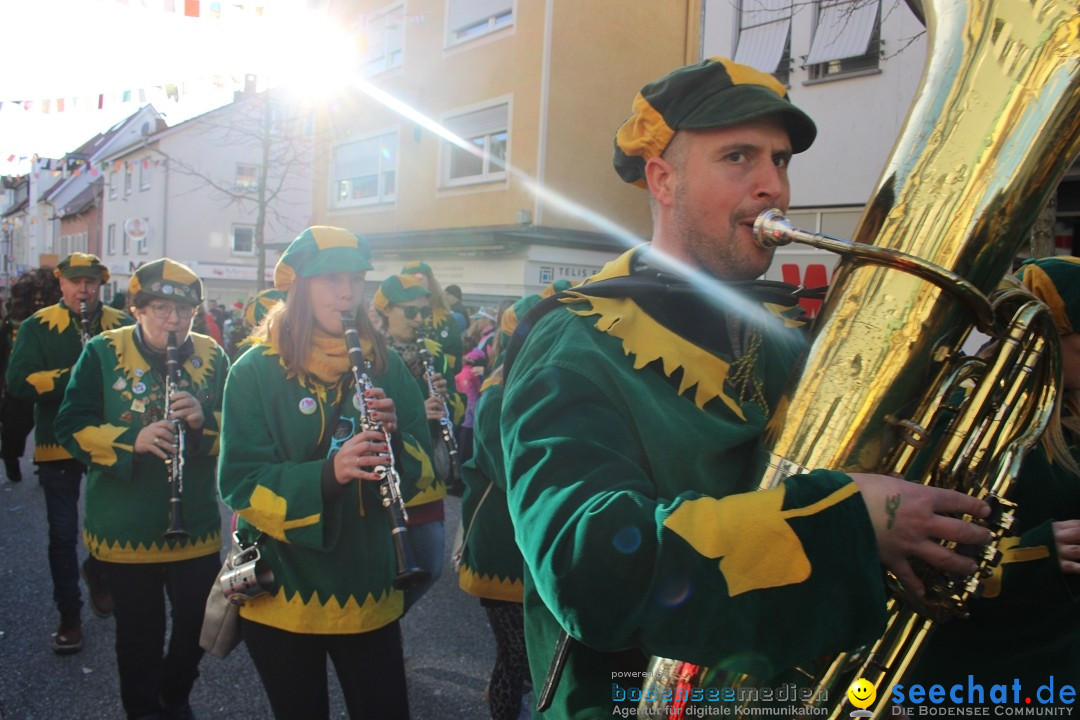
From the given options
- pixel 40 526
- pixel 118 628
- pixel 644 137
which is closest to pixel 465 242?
pixel 40 526

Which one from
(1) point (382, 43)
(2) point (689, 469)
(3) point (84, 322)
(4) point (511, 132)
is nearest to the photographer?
(2) point (689, 469)

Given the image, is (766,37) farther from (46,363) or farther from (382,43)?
(382,43)

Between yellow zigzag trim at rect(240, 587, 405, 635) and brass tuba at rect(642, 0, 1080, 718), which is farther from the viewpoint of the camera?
yellow zigzag trim at rect(240, 587, 405, 635)

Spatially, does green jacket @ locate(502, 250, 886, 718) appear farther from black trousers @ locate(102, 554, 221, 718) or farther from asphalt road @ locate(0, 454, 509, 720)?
asphalt road @ locate(0, 454, 509, 720)

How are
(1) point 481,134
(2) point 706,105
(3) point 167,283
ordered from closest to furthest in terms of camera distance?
(2) point 706,105 < (3) point 167,283 < (1) point 481,134

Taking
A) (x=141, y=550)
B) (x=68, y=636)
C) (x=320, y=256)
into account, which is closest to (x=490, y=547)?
(x=320, y=256)

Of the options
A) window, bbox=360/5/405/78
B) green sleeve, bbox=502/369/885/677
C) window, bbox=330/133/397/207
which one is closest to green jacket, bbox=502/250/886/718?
green sleeve, bbox=502/369/885/677

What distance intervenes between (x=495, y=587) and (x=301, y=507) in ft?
3.29

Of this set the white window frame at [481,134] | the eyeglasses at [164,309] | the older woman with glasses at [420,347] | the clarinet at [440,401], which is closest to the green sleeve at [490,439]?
the eyeglasses at [164,309]

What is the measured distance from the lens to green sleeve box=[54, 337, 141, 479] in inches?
125

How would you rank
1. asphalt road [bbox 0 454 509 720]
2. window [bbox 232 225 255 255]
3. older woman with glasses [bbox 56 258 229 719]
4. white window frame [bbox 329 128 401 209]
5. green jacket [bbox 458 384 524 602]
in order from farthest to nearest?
window [bbox 232 225 255 255]
white window frame [bbox 329 128 401 209]
asphalt road [bbox 0 454 509 720]
older woman with glasses [bbox 56 258 229 719]
green jacket [bbox 458 384 524 602]

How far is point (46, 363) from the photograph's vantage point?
4586 millimetres

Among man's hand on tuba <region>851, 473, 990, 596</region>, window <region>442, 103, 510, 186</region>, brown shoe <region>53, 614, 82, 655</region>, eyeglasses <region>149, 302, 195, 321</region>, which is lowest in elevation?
brown shoe <region>53, 614, 82, 655</region>

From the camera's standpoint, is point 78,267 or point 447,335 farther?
point 447,335
